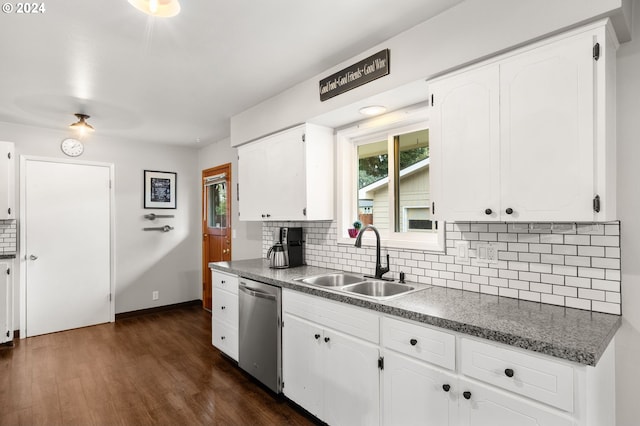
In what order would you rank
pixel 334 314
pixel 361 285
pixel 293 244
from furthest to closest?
1. pixel 293 244
2. pixel 361 285
3. pixel 334 314

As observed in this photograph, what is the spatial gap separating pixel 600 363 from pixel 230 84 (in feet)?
9.65

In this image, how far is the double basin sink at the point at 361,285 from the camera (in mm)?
2328

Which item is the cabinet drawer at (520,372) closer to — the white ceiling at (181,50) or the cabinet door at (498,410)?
the cabinet door at (498,410)

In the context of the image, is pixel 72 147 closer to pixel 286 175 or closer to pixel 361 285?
pixel 286 175

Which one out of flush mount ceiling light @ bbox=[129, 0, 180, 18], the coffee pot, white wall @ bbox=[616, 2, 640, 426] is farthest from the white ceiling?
the coffee pot

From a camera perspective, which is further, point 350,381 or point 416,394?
point 350,381

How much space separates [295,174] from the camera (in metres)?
2.96

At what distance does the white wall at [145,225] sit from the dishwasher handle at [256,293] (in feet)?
8.56

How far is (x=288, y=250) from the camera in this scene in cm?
317

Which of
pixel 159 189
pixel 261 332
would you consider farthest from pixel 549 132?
pixel 159 189

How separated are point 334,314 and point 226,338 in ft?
5.27

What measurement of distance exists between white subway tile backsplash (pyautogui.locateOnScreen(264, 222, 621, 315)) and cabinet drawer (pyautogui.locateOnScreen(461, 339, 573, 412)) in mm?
625

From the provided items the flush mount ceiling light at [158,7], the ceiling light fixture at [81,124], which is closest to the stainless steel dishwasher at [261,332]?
the flush mount ceiling light at [158,7]

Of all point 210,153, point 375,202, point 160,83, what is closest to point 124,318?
point 210,153
